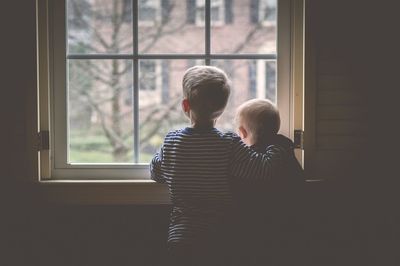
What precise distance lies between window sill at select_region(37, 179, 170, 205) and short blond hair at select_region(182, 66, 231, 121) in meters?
0.46

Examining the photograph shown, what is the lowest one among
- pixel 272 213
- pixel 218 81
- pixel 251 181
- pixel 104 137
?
pixel 272 213

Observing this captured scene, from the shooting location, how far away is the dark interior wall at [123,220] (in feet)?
6.42

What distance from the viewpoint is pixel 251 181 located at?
170cm

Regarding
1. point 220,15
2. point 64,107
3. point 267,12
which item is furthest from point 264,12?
point 64,107

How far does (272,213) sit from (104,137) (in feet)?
2.69

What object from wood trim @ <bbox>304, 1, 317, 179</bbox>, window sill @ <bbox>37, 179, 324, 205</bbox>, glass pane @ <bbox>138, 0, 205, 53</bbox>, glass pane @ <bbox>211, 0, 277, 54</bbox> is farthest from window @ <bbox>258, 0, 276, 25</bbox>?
window sill @ <bbox>37, 179, 324, 205</bbox>

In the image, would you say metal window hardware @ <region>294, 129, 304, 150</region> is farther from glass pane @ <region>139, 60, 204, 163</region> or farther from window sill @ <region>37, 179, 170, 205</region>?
window sill @ <region>37, 179, 170, 205</region>

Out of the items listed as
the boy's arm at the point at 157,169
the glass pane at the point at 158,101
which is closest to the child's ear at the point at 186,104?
the boy's arm at the point at 157,169

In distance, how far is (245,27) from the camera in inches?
80.5

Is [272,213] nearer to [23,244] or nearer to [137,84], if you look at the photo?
[137,84]

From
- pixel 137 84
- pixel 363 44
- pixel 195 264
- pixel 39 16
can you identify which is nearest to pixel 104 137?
pixel 137 84

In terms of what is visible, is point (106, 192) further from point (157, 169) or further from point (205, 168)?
point (205, 168)

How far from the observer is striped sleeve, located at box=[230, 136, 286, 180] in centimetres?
167

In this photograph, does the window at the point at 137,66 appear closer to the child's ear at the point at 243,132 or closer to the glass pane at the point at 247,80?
the glass pane at the point at 247,80
